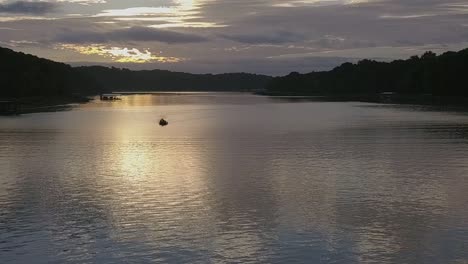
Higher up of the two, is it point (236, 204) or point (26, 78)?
point (26, 78)

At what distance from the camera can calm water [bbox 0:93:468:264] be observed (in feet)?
68.9

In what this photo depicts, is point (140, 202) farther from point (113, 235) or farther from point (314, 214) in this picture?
point (314, 214)

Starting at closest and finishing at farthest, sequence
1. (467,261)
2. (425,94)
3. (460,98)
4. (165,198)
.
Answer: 1. (467,261)
2. (165,198)
3. (460,98)
4. (425,94)

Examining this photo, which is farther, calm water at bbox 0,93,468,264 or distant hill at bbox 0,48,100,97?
distant hill at bbox 0,48,100,97

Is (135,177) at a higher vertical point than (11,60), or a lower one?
lower

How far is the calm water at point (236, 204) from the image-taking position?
21.0 metres

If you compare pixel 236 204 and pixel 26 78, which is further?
pixel 26 78

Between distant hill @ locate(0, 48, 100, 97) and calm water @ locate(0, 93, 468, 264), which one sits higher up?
distant hill @ locate(0, 48, 100, 97)

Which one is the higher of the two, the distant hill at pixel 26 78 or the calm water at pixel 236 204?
the distant hill at pixel 26 78

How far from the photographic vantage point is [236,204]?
93.2 ft

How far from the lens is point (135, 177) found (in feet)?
121

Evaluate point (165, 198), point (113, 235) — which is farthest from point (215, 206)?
point (113, 235)

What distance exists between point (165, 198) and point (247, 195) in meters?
3.99

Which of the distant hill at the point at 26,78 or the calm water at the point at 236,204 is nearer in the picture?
the calm water at the point at 236,204
